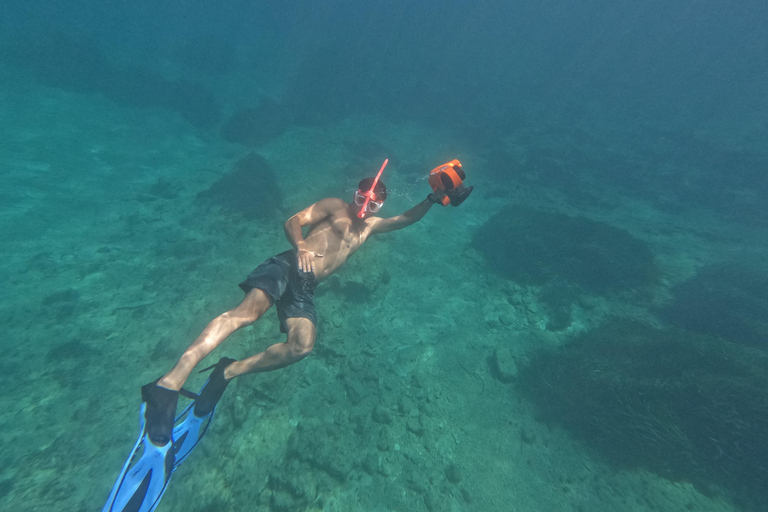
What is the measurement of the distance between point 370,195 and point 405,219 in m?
0.70

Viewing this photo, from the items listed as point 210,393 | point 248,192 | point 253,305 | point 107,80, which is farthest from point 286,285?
point 107,80

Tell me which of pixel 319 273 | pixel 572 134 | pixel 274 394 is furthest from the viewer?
pixel 572 134

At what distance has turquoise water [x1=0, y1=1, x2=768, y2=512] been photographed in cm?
405

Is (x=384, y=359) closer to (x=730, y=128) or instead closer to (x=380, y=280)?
(x=380, y=280)

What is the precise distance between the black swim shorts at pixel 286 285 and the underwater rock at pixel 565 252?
6451mm

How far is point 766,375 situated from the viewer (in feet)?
14.9

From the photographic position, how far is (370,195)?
3.92 metres

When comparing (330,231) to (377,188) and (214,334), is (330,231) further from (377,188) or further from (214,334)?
(214,334)

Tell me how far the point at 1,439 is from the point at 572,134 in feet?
92.0

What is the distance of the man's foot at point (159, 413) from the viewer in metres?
2.71

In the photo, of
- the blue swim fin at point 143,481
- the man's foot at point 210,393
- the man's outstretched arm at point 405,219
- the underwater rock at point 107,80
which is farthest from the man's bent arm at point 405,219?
the underwater rock at point 107,80

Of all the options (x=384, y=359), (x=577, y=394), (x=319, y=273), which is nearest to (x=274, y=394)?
(x=384, y=359)

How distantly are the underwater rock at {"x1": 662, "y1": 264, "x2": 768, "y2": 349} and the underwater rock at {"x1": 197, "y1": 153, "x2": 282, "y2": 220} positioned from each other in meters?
11.8

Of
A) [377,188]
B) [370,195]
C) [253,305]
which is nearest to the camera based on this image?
[253,305]
